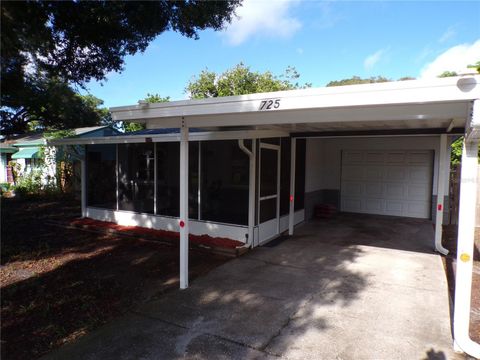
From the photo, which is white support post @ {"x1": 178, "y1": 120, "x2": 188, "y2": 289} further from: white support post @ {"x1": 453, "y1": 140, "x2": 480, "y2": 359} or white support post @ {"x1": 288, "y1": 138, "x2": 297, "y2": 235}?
white support post @ {"x1": 288, "y1": 138, "x2": 297, "y2": 235}

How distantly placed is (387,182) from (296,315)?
790cm

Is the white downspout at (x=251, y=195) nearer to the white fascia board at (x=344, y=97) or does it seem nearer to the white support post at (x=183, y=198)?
the white support post at (x=183, y=198)

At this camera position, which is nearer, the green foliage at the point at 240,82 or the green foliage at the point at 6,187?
the green foliage at the point at 6,187

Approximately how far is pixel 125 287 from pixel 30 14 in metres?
3.67

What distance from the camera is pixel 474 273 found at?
5.30 m

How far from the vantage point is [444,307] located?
4.02m

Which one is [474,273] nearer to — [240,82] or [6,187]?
[240,82]

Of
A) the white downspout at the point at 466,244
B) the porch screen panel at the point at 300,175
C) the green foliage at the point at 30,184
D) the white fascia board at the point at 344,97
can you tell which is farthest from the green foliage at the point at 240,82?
the white downspout at the point at 466,244

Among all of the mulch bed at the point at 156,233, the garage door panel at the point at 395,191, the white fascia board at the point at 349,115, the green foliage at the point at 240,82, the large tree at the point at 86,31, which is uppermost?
the green foliage at the point at 240,82

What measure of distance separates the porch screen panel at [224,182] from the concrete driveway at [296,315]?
3.40 feet

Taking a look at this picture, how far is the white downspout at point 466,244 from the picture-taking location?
3020mm

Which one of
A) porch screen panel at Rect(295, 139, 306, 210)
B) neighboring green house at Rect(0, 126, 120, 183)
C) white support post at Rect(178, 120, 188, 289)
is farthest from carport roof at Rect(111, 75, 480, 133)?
neighboring green house at Rect(0, 126, 120, 183)

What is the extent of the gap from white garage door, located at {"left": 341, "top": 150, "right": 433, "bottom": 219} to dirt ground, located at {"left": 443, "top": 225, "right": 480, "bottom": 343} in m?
1.38

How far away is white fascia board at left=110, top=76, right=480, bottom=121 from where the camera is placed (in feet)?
8.89
